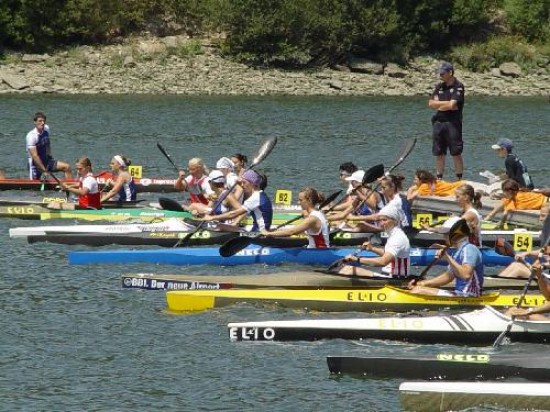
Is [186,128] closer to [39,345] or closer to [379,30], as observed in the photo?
[379,30]

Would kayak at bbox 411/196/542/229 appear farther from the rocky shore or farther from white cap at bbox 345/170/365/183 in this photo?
the rocky shore

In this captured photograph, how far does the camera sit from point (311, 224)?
20344 millimetres

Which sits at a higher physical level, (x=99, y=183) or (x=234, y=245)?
(x=234, y=245)

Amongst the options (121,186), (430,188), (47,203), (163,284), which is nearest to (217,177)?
(121,186)

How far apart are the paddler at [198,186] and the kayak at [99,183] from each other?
3.81 meters

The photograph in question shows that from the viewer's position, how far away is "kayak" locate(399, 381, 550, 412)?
1331cm

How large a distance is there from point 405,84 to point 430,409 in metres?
53.2

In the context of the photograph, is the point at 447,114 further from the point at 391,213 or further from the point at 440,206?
the point at 391,213

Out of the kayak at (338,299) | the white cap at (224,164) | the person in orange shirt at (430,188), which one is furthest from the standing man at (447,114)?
the kayak at (338,299)

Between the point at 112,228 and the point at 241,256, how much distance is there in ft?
10.6

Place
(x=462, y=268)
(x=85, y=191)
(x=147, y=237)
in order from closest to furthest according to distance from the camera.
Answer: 1. (x=462, y=268)
2. (x=147, y=237)
3. (x=85, y=191)

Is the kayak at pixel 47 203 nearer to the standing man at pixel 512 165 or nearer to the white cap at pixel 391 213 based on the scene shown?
the standing man at pixel 512 165

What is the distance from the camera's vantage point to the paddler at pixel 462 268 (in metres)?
16.4

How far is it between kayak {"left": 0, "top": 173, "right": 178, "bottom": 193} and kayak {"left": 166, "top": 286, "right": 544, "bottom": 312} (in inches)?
413
